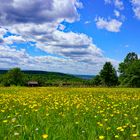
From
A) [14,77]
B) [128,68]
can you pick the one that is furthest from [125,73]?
[14,77]

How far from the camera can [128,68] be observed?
10538cm

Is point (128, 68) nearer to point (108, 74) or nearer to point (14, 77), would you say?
point (108, 74)

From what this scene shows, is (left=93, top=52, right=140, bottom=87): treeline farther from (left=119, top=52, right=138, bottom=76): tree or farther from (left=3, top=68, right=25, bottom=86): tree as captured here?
(left=3, top=68, right=25, bottom=86): tree

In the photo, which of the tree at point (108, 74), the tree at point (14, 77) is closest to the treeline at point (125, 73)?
the tree at point (108, 74)

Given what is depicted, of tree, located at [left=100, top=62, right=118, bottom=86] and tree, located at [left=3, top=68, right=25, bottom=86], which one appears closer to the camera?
tree, located at [left=100, top=62, right=118, bottom=86]

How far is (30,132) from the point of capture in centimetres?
666

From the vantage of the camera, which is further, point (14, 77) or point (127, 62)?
point (14, 77)

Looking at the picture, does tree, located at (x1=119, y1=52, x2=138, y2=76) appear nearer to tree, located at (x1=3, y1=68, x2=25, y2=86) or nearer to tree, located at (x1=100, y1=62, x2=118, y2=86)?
tree, located at (x1=100, y1=62, x2=118, y2=86)

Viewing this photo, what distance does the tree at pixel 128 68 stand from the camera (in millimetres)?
103812

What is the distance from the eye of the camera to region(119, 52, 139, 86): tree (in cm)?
10381

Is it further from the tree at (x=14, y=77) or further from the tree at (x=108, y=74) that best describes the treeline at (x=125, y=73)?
the tree at (x=14, y=77)

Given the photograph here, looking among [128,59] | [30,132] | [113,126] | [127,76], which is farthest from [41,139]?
[128,59]

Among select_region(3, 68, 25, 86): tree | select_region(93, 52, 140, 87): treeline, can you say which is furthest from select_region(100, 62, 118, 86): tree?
select_region(3, 68, 25, 86): tree

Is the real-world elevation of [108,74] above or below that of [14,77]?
above
